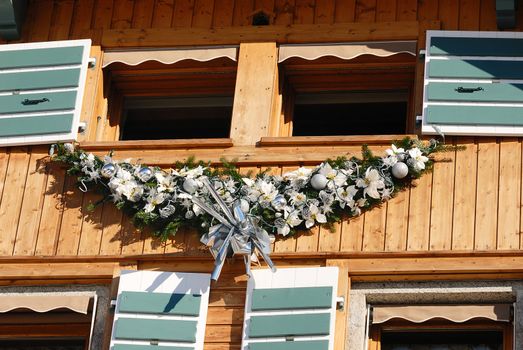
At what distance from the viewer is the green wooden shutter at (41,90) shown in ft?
49.8

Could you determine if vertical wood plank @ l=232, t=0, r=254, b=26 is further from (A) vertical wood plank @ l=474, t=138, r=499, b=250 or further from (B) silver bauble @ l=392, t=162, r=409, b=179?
(A) vertical wood plank @ l=474, t=138, r=499, b=250

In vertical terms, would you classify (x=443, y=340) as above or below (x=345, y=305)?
below

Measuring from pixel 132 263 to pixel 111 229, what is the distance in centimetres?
39

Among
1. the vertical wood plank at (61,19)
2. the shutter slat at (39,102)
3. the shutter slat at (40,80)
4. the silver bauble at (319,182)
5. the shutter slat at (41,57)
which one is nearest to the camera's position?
the silver bauble at (319,182)

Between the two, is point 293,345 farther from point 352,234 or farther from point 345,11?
point 345,11

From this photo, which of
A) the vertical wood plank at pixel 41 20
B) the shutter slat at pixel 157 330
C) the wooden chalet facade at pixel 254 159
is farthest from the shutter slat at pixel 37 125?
the shutter slat at pixel 157 330

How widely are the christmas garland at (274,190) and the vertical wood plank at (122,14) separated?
1.52 m

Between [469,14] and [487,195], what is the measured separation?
1.71 metres

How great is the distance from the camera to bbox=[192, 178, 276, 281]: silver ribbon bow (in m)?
13.9

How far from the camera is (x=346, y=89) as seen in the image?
51.5 feet

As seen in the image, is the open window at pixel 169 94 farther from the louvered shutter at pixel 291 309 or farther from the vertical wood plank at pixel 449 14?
the louvered shutter at pixel 291 309

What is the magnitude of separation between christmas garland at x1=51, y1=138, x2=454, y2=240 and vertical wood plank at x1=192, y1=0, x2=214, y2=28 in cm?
142

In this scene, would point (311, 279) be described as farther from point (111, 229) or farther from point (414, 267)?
point (111, 229)

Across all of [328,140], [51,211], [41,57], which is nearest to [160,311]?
[51,211]
